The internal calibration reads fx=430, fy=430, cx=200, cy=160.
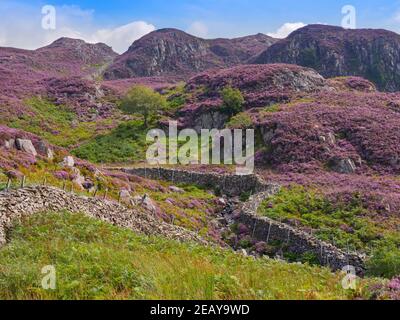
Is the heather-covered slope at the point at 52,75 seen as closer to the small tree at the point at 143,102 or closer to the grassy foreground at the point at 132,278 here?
the small tree at the point at 143,102

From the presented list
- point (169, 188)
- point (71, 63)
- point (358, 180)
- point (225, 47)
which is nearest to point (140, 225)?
point (169, 188)

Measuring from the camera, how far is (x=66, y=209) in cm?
1881

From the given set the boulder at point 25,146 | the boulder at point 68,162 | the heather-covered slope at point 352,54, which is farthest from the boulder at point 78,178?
the heather-covered slope at point 352,54

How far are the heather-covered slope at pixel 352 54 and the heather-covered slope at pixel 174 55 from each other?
1100 inches

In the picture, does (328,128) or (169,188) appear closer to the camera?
(169,188)

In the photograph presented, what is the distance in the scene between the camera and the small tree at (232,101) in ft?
215

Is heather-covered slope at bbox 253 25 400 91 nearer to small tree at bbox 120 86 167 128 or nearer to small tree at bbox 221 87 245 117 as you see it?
small tree at bbox 221 87 245 117

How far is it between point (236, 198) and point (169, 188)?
21.6 ft

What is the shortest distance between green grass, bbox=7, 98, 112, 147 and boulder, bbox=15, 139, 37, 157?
2828 cm

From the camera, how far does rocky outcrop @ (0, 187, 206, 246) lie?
16.3m

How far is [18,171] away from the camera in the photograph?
2767 centimetres

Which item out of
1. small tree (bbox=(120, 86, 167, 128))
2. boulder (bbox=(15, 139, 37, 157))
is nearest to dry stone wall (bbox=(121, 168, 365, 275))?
boulder (bbox=(15, 139, 37, 157))
